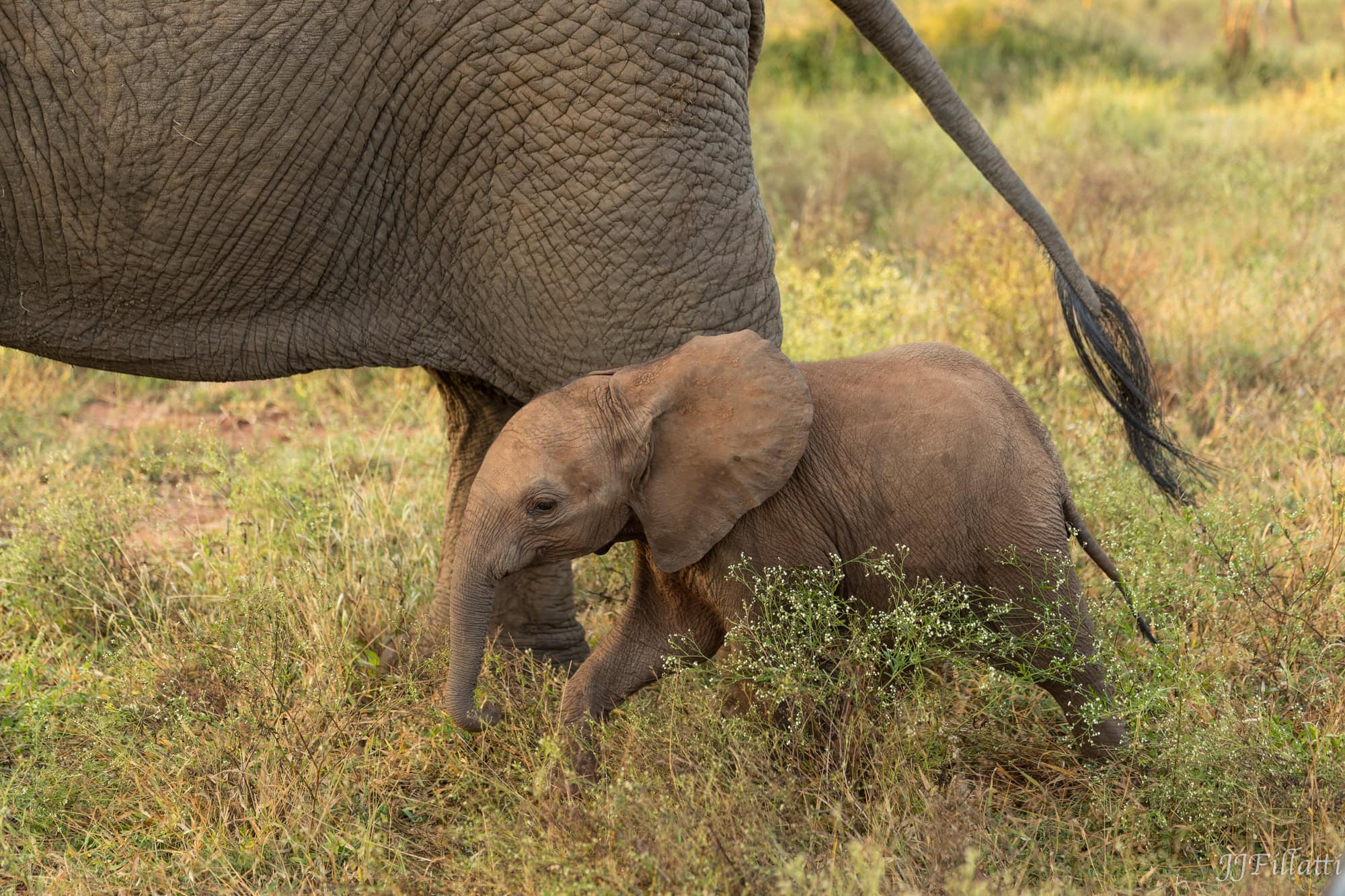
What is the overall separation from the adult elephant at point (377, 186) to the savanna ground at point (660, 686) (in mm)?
815

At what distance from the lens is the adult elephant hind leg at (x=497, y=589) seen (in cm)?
384

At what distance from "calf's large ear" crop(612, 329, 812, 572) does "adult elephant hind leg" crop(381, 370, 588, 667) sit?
1.00 m

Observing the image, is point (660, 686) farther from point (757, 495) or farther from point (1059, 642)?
point (1059, 642)

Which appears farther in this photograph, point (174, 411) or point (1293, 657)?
point (174, 411)

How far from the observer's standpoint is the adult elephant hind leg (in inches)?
151

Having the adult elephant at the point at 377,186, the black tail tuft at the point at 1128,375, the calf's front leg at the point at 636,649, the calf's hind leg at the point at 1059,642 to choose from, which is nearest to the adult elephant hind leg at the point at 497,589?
the adult elephant at the point at 377,186

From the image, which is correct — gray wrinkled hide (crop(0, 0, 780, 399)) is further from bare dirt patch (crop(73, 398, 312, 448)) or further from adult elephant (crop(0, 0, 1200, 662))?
bare dirt patch (crop(73, 398, 312, 448))

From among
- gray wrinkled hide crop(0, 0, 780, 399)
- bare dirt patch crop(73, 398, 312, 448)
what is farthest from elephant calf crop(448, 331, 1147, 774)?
bare dirt patch crop(73, 398, 312, 448)

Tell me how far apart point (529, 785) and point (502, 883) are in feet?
1.60

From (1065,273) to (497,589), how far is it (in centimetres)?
180

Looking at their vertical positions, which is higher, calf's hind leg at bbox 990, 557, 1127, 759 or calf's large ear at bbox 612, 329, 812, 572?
calf's large ear at bbox 612, 329, 812, 572

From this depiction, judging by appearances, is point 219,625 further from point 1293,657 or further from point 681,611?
point 1293,657

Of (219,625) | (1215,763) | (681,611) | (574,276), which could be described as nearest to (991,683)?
(1215,763)

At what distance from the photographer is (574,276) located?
317cm
